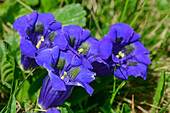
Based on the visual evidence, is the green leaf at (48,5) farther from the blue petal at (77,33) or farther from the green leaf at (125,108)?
the green leaf at (125,108)

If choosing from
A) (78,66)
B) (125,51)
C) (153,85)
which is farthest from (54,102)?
(153,85)

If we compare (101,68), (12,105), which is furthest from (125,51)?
(12,105)

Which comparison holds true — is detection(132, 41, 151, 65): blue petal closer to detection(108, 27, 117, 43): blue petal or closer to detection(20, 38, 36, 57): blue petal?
detection(108, 27, 117, 43): blue petal

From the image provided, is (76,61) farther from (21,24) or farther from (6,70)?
(6,70)

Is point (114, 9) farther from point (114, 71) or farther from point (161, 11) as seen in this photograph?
point (114, 71)

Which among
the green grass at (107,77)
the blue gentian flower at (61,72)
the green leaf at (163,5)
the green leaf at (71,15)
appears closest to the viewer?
the blue gentian flower at (61,72)

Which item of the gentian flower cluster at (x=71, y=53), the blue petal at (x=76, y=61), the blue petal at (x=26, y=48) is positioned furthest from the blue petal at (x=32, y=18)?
the blue petal at (x=76, y=61)
